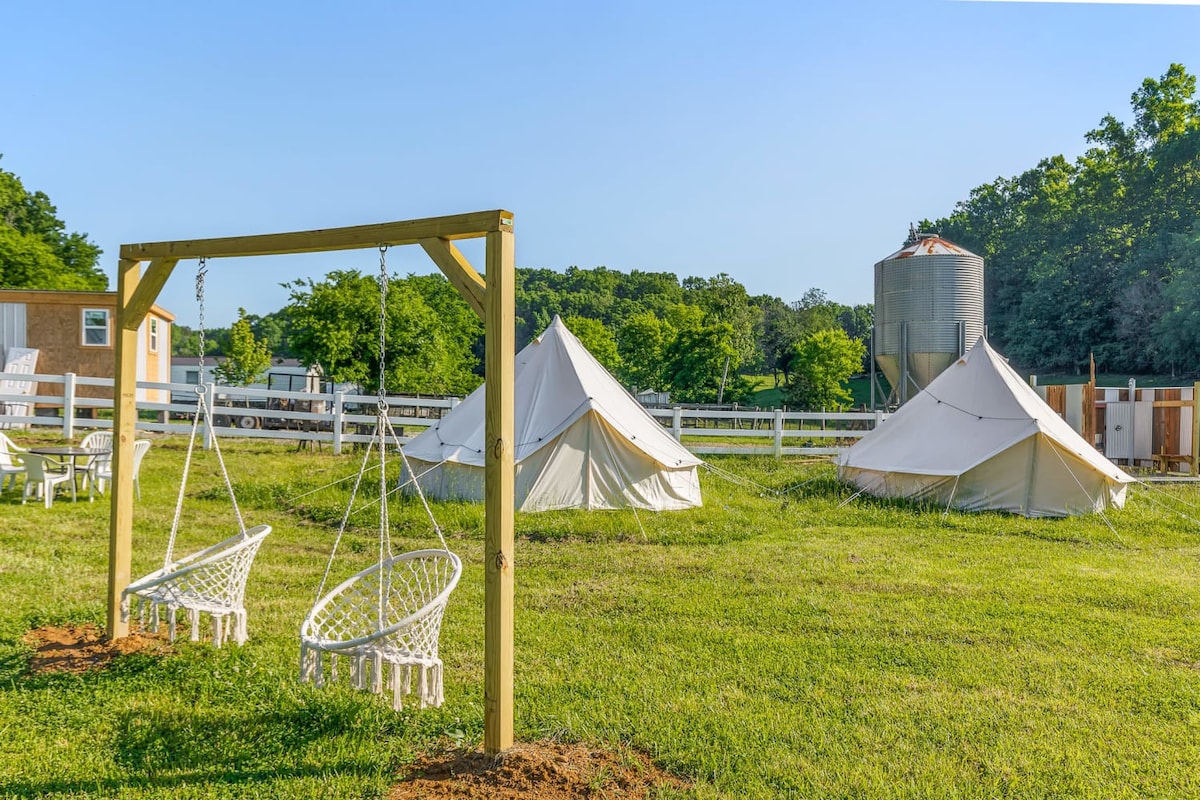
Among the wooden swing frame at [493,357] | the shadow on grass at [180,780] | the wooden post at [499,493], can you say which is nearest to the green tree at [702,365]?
the wooden swing frame at [493,357]

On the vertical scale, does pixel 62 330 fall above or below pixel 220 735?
above

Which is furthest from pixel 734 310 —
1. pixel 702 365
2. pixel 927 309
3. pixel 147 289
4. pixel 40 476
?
pixel 147 289

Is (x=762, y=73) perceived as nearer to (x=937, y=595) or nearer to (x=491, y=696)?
(x=937, y=595)

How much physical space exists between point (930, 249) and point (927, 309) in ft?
5.52

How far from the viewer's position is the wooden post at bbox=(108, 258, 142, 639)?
5344mm

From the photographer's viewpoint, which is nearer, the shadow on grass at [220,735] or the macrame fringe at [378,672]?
the macrame fringe at [378,672]

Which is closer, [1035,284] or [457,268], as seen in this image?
[457,268]

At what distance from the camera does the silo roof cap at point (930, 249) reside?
2170 cm

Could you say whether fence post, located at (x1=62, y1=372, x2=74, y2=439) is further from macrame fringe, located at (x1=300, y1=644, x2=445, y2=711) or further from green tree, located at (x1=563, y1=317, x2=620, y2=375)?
green tree, located at (x1=563, y1=317, x2=620, y2=375)

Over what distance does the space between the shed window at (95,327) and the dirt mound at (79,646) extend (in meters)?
17.7

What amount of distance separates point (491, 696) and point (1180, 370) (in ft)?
142

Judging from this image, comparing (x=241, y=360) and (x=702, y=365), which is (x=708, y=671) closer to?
(x=241, y=360)

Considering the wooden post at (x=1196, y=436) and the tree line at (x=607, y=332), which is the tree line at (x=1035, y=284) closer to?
the tree line at (x=607, y=332)

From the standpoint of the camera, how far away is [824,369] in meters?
37.3
